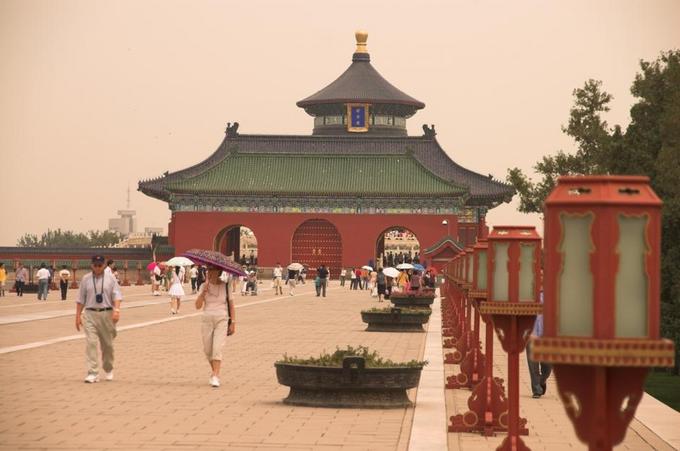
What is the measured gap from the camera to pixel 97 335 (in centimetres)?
1494

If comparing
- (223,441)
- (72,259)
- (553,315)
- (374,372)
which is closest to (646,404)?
(374,372)

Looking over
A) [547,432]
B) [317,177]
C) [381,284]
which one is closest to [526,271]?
[547,432]

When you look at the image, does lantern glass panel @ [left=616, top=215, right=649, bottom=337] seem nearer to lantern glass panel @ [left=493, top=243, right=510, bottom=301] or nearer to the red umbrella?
lantern glass panel @ [left=493, top=243, right=510, bottom=301]

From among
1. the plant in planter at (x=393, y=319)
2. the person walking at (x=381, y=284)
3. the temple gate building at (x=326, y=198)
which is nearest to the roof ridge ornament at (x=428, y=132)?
the temple gate building at (x=326, y=198)

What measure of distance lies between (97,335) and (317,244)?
6264cm

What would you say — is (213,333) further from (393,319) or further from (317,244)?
(317,244)

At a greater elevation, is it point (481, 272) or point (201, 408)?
point (481, 272)

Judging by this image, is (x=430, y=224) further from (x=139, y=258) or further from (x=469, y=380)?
(x=469, y=380)

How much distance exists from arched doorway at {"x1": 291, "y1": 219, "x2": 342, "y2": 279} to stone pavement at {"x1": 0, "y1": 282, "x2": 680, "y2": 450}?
2113 inches

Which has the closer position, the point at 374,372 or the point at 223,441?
the point at 223,441

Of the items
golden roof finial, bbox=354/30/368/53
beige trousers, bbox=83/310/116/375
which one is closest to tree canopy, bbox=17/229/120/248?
golden roof finial, bbox=354/30/368/53

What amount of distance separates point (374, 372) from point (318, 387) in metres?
0.56

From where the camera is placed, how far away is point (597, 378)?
470 centimetres

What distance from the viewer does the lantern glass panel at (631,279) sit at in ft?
15.4
